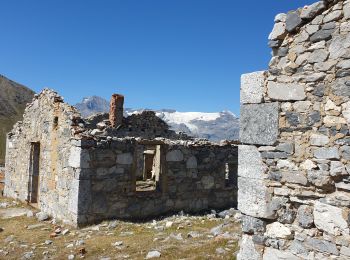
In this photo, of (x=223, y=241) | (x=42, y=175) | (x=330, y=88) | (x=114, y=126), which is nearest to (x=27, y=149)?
(x=42, y=175)

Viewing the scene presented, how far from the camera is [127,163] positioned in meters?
11.0

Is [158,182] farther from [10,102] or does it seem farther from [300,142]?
[10,102]

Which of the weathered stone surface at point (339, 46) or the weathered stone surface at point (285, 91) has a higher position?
the weathered stone surface at point (339, 46)

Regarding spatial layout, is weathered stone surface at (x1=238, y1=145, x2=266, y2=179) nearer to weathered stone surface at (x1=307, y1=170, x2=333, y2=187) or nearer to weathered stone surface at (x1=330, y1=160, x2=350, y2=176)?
weathered stone surface at (x1=307, y1=170, x2=333, y2=187)

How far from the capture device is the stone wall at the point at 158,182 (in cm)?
1046

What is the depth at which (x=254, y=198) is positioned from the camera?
561 centimetres

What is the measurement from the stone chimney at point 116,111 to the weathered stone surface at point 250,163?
40.8 ft

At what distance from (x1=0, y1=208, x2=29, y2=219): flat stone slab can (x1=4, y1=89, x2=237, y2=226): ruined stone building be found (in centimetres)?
59

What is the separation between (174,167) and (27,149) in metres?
6.17

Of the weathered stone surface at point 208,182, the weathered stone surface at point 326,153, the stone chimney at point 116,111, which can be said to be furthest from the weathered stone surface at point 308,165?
the stone chimney at point 116,111

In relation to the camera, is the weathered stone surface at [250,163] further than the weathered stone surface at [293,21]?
Yes

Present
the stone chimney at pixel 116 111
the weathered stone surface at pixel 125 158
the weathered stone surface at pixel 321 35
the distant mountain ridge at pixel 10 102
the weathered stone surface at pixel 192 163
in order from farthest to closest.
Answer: the distant mountain ridge at pixel 10 102
the stone chimney at pixel 116 111
the weathered stone surface at pixel 192 163
the weathered stone surface at pixel 125 158
the weathered stone surface at pixel 321 35

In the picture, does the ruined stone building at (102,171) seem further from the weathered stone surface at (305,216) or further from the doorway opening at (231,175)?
the weathered stone surface at (305,216)

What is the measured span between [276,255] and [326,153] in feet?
5.13
